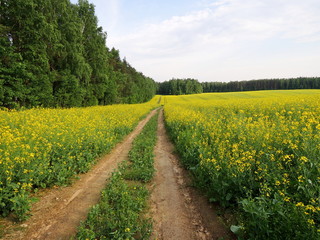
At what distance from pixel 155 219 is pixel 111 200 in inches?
52.6

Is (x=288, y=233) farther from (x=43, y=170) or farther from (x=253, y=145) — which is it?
(x=43, y=170)

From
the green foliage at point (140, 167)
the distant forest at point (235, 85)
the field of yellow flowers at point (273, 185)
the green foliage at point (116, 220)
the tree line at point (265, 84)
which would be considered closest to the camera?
the field of yellow flowers at point (273, 185)

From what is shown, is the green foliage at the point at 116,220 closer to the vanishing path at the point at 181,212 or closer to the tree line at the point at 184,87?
the vanishing path at the point at 181,212

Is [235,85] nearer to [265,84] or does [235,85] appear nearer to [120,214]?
[265,84]

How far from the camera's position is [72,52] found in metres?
19.9

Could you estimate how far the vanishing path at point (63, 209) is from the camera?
3412mm

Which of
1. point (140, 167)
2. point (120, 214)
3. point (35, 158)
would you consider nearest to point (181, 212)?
point (120, 214)

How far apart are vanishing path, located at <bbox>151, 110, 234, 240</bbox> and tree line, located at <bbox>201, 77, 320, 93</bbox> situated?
116 metres

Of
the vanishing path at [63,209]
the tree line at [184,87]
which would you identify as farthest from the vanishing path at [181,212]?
the tree line at [184,87]

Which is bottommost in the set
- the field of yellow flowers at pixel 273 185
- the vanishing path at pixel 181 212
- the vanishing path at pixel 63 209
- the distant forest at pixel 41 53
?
the vanishing path at pixel 181 212

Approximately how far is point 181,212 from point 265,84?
427 feet

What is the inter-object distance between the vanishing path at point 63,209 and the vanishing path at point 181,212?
1713mm

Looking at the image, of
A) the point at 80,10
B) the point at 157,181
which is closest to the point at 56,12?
the point at 80,10

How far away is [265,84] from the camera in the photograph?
112m
